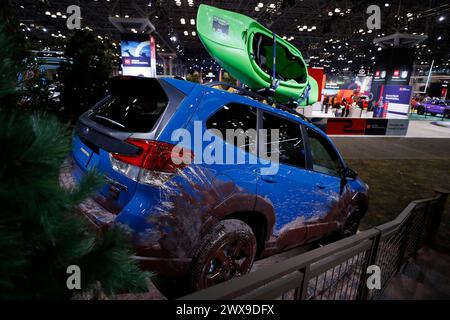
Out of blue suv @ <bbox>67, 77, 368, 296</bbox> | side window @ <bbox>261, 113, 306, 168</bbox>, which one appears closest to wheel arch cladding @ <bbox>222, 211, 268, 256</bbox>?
blue suv @ <bbox>67, 77, 368, 296</bbox>

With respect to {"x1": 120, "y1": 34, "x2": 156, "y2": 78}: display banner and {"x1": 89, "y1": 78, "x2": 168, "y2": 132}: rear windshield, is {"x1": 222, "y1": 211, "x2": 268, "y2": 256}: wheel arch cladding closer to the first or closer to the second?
{"x1": 89, "y1": 78, "x2": 168, "y2": 132}: rear windshield

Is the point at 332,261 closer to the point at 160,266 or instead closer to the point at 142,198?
the point at 160,266

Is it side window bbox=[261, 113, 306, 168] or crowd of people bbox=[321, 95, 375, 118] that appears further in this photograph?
crowd of people bbox=[321, 95, 375, 118]

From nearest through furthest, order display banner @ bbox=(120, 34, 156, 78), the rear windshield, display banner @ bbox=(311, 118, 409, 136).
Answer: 1. the rear windshield
2. display banner @ bbox=(311, 118, 409, 136)
3. display banner @ bbox=(120, 34, 156, 78)

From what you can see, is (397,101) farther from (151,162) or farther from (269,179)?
(151,162)

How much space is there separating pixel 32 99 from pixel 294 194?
6.90 ft

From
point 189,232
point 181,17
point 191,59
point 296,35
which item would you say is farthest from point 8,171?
point 191,59

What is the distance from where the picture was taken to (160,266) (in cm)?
180

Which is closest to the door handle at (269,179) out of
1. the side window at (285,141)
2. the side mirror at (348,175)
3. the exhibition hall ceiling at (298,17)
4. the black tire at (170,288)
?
the side window at (285,141)

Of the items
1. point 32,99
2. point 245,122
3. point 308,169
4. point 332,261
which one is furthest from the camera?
point 308,169

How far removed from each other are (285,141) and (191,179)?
1.18 metres

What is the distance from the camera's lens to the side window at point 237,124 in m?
2.08

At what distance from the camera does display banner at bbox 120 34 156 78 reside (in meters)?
13.9

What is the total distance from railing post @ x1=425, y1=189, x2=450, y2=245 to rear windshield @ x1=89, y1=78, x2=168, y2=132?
146 inches
